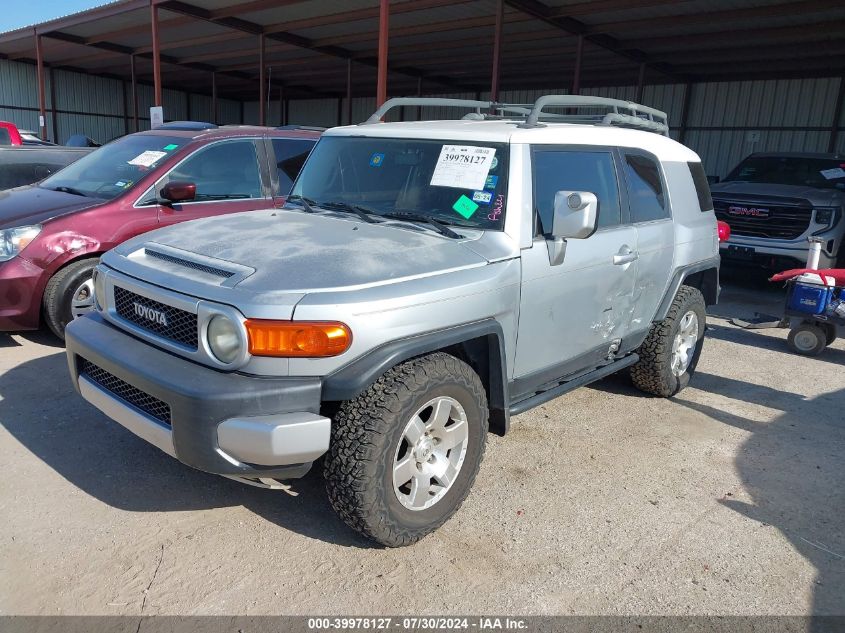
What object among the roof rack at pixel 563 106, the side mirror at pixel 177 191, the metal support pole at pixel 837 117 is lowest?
the side mirror at pixel 177 191

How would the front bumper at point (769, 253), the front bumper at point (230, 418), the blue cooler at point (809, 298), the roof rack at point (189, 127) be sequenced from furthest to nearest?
the front bumper at point (769, 253) → the roof rack at point (189, 127) → the blue cooler at point (809, 298) → the front bumper at point (230, 418)

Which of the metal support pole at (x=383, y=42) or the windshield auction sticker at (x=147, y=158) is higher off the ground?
the metal support pole at (x=383, y=42)

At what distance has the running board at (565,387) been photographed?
3465mm

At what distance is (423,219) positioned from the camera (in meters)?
3.43

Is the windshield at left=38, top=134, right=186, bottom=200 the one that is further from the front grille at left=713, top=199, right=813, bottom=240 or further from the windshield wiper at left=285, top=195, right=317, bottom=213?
the front grille at left=713, top=199, right=813, bottom=240

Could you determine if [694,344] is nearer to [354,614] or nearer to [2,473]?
[354,614]

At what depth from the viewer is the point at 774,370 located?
585cm

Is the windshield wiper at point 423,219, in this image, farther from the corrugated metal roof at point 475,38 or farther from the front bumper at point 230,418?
the corrugated metal roof at point 475,38

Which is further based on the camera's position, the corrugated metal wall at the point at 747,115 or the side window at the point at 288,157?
the corrugated metal wall at the point at 747,115

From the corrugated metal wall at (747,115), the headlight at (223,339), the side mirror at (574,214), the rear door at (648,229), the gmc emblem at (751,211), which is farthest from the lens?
the corrugated metal wall at (747,115)

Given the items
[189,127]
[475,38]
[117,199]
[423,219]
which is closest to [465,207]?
[423,219]

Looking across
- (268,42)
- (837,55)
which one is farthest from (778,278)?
(268,42)

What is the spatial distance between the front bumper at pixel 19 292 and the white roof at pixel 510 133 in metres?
2.61

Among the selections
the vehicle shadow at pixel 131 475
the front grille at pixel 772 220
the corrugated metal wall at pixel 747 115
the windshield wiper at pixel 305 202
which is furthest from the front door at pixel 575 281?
the corrugated metal wall at pixel 747 115
